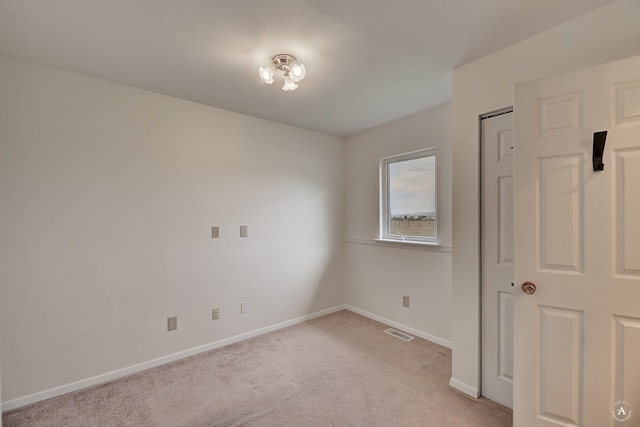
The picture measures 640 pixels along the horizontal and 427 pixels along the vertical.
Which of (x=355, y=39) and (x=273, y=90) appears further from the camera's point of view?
(x=273, y=90)

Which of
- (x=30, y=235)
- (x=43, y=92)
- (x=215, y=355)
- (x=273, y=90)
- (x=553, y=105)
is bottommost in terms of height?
(x=215, y=355)

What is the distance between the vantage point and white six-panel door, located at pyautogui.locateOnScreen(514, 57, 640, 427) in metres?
1.23

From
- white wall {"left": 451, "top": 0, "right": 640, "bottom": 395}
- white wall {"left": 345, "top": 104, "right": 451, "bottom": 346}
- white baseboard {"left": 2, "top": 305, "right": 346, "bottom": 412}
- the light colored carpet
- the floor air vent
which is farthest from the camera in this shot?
the floor air vent

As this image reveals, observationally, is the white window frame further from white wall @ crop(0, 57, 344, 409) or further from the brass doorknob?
the brass doorknob

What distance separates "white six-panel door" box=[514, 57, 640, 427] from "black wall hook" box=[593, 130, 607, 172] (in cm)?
2

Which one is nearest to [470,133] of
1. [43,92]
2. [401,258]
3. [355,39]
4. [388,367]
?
[355,39]

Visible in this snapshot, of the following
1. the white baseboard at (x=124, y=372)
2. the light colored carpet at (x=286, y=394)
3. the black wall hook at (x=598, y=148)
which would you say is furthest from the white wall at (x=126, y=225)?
the black wall hook at (x=598, y=148)

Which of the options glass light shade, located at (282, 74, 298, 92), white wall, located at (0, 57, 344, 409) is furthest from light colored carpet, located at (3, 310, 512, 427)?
glass light shade, located at (282, 74, 298, 92)

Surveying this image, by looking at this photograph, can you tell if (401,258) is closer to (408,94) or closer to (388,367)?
(388,367)

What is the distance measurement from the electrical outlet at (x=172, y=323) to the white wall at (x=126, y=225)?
4 cm

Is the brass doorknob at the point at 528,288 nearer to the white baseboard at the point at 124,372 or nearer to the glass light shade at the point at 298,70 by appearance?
the glass light shade at the point at 298,70

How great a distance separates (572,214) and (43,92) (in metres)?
3.45

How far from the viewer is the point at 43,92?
79.2 inches

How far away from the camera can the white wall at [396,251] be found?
9.25 feet
